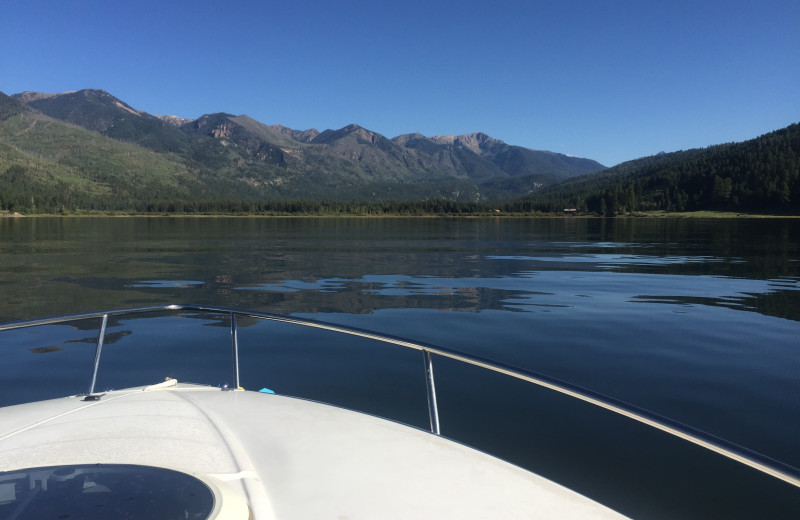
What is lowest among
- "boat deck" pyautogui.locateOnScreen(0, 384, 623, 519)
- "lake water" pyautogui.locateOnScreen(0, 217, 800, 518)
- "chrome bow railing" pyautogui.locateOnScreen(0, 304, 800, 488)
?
"lake water" pyautogui.locateOnScreen(0, 217, 800, 518)

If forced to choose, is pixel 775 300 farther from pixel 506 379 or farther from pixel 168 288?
pixel 168 288

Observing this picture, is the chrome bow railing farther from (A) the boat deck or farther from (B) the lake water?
(B) the lake water

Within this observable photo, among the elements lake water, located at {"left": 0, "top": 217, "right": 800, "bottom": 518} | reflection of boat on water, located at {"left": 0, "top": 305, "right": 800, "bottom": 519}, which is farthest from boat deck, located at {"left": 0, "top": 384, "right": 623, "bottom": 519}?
lake water, located at {"left": 0, "top": 217, "right": 800, "bottom": 518}

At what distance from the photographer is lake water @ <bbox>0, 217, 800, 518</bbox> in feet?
23.2

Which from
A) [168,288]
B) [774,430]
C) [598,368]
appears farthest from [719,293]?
[168,288]

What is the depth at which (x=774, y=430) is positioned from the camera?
805 cm

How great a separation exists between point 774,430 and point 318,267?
28148 mm

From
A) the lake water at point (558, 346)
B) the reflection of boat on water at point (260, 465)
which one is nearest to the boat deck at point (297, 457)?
the reflection of boat on water at point (260, 465)

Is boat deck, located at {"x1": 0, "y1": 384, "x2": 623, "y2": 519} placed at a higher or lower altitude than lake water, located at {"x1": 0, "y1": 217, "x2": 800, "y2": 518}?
higher

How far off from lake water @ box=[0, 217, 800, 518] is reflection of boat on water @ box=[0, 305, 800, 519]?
3.58 metres

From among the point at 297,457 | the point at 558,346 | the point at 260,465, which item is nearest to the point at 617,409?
the point at 297,457

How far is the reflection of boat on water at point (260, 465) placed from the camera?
2.71 meters

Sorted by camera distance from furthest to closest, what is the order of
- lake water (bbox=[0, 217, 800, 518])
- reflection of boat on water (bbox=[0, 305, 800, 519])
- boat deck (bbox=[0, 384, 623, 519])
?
lake water (bbox=[0, 217, 800, 518]) < boat deck (bbox=[0, 384, 623, 519]) < reflection of boat on water (bbox=[0, 305, 800, 519])

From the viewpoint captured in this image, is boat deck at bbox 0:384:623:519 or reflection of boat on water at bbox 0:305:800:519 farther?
boat deck at bbox 0:384:623:519
